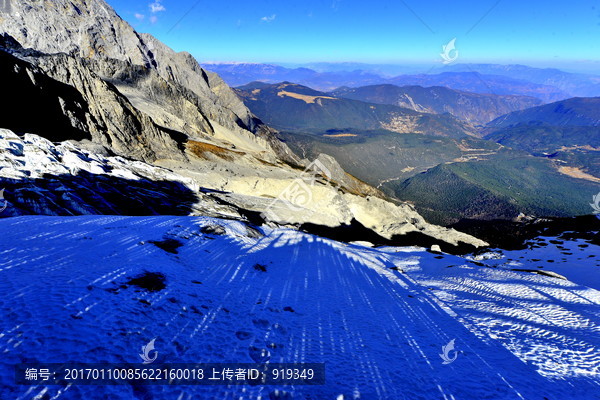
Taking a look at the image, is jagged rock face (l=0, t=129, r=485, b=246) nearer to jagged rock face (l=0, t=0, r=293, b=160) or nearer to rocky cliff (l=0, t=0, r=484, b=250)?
rocky cliff (l=0, t=0, r=484, b=250)

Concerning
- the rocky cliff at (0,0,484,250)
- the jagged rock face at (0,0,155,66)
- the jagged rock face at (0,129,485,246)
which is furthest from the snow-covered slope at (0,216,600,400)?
the jagged rock face at (0,0,155,66)

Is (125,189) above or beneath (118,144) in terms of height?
beneath

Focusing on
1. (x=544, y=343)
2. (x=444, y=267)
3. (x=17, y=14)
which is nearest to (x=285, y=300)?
(x=544, y=343)

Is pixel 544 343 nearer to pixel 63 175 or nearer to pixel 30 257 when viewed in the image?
pixel 30 257

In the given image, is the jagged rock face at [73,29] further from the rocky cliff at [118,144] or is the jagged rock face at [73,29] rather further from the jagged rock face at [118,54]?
the rocky cliff at [118,144]

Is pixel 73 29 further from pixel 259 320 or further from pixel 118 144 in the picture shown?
pixel 259 320

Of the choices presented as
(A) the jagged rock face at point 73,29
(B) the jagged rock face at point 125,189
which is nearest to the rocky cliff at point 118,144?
(B) the jagged rock face at point 125,189

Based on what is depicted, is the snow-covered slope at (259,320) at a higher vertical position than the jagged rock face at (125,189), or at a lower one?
lower

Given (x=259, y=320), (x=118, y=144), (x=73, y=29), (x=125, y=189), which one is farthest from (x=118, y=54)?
(x=259, y=320)
